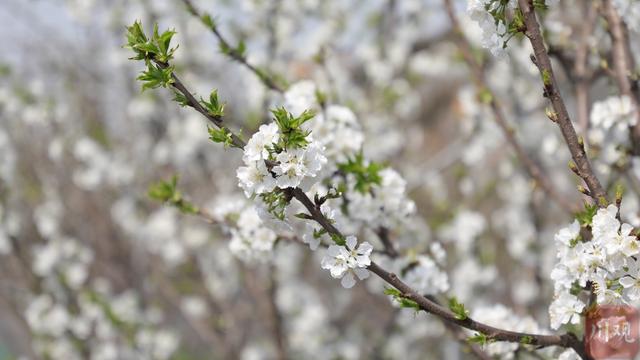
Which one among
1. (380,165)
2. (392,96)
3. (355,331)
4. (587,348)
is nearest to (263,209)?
(380,165)

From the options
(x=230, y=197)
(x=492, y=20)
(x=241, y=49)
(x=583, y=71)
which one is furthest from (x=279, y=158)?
(x=230, y=197)

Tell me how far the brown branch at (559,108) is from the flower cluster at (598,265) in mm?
74

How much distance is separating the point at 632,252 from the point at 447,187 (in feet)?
21.5

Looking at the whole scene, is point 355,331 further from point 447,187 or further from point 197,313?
point 447,187

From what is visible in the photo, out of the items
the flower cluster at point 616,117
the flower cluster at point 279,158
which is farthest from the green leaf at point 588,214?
the flower cluster at point 616,117

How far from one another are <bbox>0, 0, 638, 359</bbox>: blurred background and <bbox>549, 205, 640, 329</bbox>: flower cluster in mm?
1903

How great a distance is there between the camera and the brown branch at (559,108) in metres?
1.70

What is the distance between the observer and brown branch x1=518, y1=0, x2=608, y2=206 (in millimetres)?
1696

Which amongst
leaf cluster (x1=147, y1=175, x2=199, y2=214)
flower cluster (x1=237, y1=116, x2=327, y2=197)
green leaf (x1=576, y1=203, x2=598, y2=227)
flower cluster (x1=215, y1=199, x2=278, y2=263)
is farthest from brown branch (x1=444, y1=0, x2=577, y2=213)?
flower cluster (x1=237, y1=116, x2=327, y2=197)

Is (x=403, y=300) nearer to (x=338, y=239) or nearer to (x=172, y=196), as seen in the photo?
(x=338, y=239)

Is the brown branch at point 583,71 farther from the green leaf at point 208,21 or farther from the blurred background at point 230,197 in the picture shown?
the green leaf at point 208,21

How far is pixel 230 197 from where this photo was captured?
523 cm

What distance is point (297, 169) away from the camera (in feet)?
5.38

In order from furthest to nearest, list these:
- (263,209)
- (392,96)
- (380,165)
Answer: (392,96) → (380,165) → (263,209)
